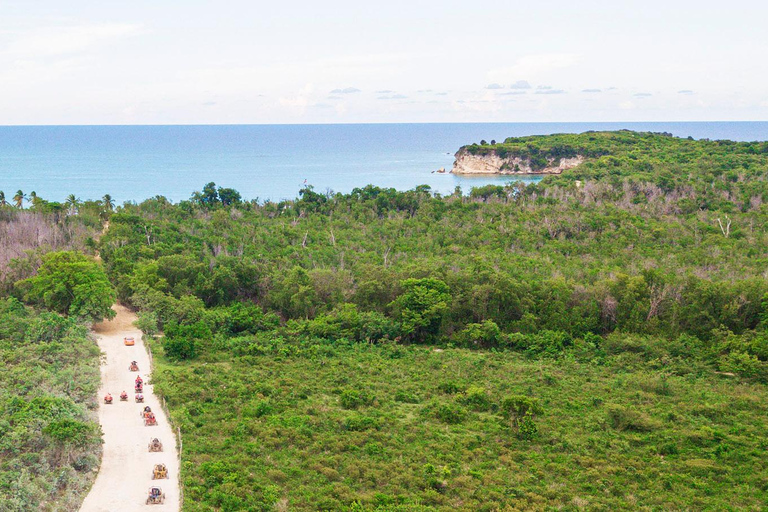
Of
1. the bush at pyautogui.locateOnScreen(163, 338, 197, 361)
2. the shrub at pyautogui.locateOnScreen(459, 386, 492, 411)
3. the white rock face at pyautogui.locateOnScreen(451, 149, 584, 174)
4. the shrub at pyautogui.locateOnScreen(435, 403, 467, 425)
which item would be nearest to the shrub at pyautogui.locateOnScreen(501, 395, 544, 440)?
the shrub at pyautogui.locateOnScreen(459, 386, 492, 411)

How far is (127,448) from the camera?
30.5 metres

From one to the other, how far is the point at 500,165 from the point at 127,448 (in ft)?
411

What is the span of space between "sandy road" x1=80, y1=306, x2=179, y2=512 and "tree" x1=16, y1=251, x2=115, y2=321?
418 centimetres

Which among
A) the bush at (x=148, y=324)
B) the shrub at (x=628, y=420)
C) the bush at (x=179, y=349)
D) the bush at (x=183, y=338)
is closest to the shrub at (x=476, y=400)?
the shrub at (x=628, y=420)

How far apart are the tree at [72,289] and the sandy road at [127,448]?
4.18m

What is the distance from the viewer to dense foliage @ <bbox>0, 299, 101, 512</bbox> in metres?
26.1

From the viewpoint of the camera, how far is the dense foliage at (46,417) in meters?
26.1

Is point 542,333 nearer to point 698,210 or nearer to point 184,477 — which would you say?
point 184,477

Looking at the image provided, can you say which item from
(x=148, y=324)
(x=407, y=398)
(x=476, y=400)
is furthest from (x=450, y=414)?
(x=148, y=324)

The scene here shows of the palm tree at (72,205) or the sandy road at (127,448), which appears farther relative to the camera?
the palm tree at (72,205)

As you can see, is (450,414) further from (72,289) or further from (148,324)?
(72,289)

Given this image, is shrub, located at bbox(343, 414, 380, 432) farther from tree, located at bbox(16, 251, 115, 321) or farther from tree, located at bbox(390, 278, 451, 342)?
tree, located at bbox(16, 251, 115, 321)

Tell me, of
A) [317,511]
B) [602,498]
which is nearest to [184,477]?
[317,511]

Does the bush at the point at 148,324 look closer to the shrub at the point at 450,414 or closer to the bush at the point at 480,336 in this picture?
the bush at the point at 480,336
